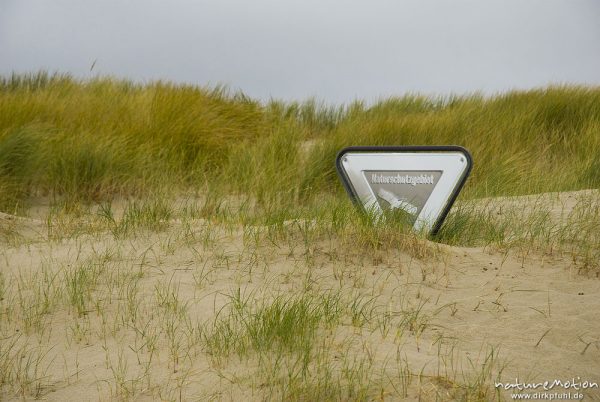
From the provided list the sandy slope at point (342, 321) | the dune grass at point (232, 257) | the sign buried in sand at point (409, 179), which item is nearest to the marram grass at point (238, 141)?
the dune grass at point (232, 257)

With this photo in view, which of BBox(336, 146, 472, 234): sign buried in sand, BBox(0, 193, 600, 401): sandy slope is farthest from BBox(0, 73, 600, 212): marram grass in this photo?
BBox(0, 193, 600, 401): sandy slope

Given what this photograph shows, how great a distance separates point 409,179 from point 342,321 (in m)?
1.75

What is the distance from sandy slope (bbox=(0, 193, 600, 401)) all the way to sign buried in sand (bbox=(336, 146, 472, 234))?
431 mm

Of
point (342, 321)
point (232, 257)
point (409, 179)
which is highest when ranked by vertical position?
point (409, 179)

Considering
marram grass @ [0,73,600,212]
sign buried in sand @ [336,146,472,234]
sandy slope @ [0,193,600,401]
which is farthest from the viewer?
marram grass @ [0,73,600,212]

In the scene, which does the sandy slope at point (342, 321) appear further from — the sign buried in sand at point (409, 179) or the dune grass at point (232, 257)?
the sign buried in sand at point (409, 179)

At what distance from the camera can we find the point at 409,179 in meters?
5.27

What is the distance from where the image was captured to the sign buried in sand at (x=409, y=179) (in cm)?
516

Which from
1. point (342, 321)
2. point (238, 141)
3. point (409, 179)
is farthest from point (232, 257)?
point (238, 141)

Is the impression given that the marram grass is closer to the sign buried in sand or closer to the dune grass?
the dune grass

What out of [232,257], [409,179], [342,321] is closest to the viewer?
[342,321]

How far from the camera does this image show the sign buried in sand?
516cm

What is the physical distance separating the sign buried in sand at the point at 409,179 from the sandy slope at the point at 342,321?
0.43 meters

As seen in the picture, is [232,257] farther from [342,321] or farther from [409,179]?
[409,179]
